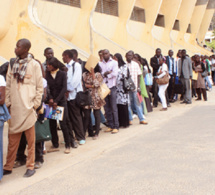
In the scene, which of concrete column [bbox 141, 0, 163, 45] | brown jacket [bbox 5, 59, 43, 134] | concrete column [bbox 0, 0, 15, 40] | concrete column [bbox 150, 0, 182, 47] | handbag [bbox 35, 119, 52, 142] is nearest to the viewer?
brown jacket [bbox 5, 59, 43, 134]

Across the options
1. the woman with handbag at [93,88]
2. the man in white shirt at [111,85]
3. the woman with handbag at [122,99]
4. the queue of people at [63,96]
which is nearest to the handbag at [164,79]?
the queue of people at [63,96]

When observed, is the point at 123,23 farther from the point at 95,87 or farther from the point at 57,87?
the point at 57,87

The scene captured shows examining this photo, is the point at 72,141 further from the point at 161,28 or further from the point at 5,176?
the point at 161,28

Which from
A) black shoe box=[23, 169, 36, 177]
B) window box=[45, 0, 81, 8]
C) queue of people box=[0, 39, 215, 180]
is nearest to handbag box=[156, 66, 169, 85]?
queue of people box=[0, 39, 215, 180]

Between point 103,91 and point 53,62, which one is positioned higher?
point 53,62

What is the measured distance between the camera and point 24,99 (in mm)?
3785

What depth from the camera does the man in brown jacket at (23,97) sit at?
3.80 meters

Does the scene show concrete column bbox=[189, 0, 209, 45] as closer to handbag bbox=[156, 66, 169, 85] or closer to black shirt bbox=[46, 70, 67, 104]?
handbag bbox=[156, 66, 169, 85]

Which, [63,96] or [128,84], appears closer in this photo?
[63,96]

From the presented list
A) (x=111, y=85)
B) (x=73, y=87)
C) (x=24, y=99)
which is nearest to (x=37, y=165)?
(x=24, y=99)

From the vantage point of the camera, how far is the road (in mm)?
3262

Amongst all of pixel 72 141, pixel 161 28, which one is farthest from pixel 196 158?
pixel 161 28

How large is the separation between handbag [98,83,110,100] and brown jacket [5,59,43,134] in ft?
7.27

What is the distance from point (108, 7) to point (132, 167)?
16.0m
